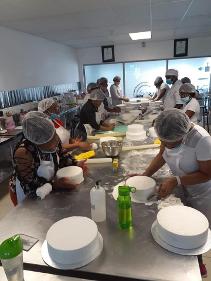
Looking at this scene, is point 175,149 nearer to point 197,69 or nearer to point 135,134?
point 135,134

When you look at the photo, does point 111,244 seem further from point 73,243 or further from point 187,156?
point 187,156

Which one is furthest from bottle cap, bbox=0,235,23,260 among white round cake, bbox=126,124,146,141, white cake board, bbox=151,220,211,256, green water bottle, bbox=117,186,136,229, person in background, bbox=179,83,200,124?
person in background, bbox=179,83,200,124

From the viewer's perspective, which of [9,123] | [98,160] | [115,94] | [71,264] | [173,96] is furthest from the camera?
[115,94]

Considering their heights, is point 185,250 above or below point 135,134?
below

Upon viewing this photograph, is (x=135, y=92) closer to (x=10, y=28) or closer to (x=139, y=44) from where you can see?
(x=139, y=44)

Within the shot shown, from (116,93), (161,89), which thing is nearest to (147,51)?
(116,93)

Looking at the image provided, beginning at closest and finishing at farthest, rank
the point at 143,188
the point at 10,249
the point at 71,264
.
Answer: the point at 10,249
the point at 71,264
the point at 143,188

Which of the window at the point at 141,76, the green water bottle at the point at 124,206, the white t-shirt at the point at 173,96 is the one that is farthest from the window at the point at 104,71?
the green water bottle at the point at 124,206

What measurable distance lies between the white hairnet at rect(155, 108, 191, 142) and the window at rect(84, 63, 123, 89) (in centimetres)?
681

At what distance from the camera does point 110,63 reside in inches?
307

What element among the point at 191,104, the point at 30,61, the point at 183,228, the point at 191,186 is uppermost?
the point at 30,61

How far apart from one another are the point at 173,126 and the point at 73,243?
0.86 metres

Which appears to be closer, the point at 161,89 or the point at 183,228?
the point at 183,228

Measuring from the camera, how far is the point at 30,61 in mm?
5098
